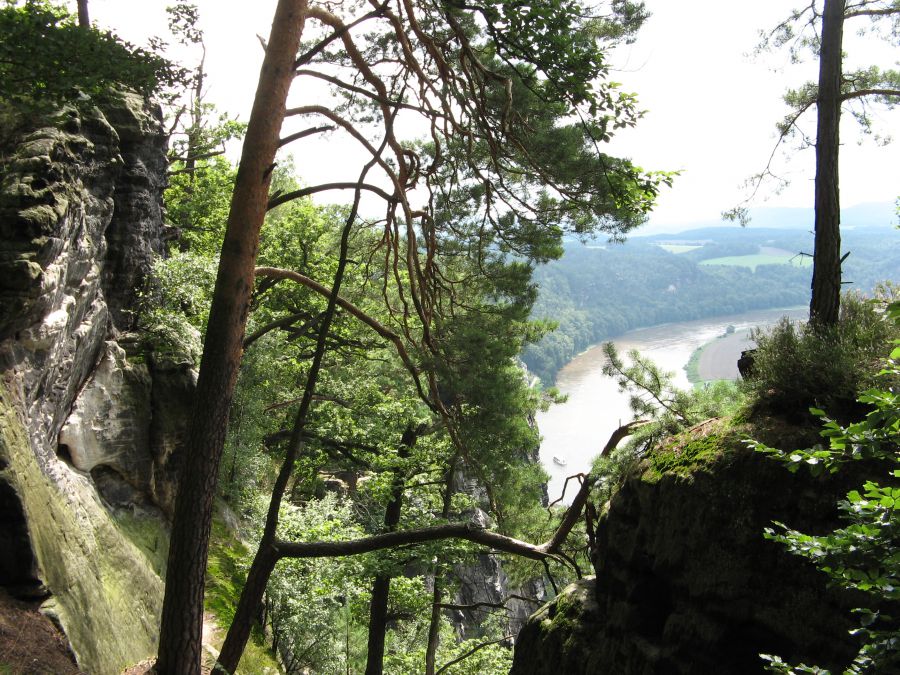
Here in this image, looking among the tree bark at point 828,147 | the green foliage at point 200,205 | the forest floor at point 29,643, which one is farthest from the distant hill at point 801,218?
the green foliage at point 200,205

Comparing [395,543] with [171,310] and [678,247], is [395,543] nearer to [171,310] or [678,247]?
[171,310]

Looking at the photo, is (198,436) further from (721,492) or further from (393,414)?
(393,414)

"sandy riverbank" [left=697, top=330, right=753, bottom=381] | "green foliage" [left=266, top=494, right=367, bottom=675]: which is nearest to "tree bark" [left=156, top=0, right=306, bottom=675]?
"green foliage" [left=266, top=494, right=367, bottom=675]

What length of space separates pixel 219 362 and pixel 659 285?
237ft

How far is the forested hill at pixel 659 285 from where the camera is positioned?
175ft

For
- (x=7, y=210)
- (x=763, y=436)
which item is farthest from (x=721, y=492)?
(x=7, y=210)

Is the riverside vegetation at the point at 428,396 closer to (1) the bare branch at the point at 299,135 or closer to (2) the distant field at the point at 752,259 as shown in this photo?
(1) the bare branch at the point at 299,135

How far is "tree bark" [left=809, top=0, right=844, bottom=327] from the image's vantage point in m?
5.25

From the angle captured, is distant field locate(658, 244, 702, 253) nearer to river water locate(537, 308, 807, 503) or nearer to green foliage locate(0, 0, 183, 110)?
river water locate(537, 308, 807, 503)

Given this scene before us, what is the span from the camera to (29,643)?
446 centimetres

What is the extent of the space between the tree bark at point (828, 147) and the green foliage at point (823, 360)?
386 mm

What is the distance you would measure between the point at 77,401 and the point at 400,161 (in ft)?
17.5

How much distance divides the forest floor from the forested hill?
1720 inches

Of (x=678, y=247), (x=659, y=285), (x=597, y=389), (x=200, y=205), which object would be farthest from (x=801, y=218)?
(x=200, y=205)
